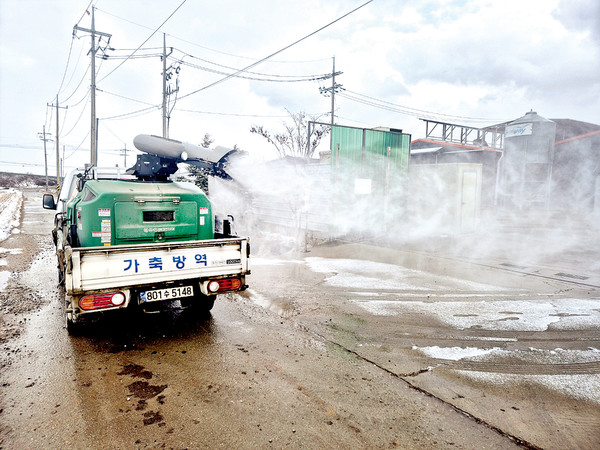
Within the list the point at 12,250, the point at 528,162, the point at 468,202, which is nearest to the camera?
the point at 12,250

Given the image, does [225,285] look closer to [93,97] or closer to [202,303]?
[202,303]

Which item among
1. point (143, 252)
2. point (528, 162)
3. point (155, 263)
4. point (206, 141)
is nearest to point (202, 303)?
point (155, 263)

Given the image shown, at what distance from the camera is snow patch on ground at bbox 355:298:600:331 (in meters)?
5.56

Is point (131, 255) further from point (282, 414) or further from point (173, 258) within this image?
point (282, 414)

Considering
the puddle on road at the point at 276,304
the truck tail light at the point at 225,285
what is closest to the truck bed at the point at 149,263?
the truck tail light at the point at 225,285

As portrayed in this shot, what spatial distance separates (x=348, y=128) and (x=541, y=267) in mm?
7686

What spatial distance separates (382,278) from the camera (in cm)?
844

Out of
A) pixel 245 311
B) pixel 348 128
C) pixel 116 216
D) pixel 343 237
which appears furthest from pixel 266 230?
pixel 116 216

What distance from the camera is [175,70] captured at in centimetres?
2114

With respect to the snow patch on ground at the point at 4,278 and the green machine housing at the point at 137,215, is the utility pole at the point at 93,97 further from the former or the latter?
the green machine housing at the point at 137,215

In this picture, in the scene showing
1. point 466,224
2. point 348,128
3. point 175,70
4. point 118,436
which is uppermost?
point 175,70

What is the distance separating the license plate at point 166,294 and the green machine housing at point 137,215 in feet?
3.07

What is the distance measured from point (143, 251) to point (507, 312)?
19.4 feet

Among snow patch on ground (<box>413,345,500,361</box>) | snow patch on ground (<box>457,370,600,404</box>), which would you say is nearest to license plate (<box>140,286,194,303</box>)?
snow patch on ground (<box>413,345,500,361</box>)
